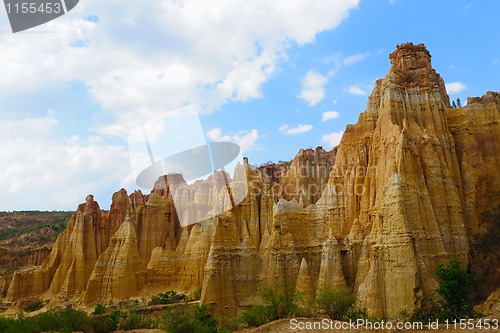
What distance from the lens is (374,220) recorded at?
25.7m

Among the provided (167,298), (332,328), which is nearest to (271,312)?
(332,328)

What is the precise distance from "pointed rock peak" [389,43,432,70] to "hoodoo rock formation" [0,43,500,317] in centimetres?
8

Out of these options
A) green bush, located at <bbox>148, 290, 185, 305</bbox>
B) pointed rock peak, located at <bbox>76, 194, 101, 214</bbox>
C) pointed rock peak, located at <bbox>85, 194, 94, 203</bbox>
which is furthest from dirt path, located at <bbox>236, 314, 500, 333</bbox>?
pointed rock peak, located at <bbox>85, 194, 94, 203</bbox>

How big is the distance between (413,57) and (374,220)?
14.5 meters

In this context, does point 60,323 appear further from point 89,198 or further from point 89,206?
point 89,198

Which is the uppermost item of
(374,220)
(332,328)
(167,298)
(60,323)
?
(374,220)

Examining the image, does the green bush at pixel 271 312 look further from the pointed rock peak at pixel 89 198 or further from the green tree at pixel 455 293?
the pointed rock peak at pixel 89 198

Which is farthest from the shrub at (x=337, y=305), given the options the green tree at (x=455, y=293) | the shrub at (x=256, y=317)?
the green tree at (x=455, y=293)

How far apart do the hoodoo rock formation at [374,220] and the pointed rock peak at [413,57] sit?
8 centimetres

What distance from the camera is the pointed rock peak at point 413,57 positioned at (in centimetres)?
3203

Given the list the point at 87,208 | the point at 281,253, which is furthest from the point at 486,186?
the point at 87,208

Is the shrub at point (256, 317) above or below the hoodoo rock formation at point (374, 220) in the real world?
below

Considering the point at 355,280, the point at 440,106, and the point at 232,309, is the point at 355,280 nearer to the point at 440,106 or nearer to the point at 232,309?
the point at 232,309

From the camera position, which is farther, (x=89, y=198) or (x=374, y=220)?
(x=89, y=198)
